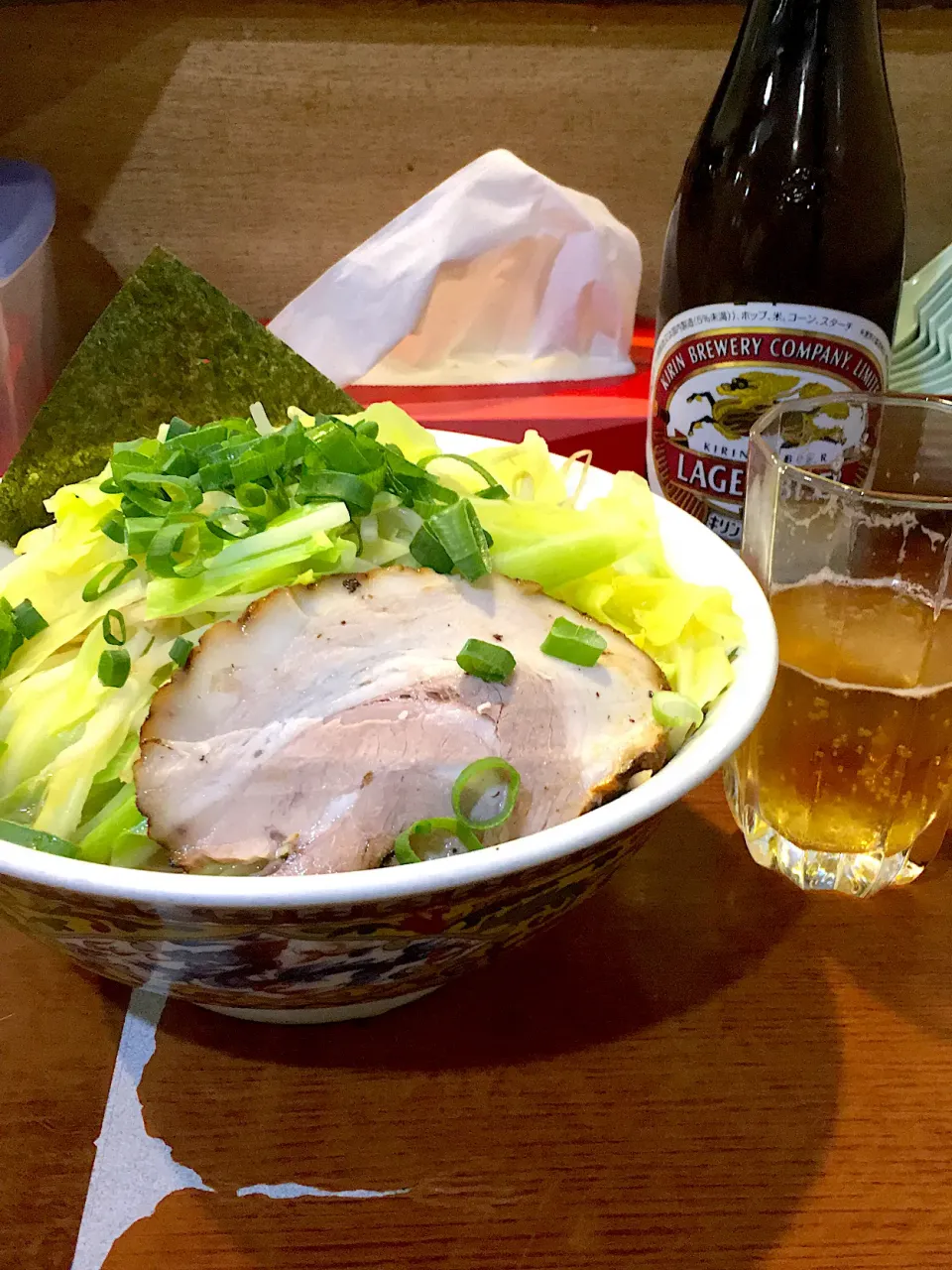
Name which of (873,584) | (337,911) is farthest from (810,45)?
(337,911)

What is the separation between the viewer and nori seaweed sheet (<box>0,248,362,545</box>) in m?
0.98

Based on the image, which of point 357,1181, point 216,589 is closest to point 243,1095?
point 357,1181

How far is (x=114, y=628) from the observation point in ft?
2.56

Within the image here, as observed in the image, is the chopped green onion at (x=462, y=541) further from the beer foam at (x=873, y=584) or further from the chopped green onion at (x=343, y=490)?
the beer foam at (x=873, y=584)

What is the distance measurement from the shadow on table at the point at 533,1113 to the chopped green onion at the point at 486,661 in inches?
10.2

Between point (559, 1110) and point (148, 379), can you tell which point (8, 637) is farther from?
point (559, 1110)

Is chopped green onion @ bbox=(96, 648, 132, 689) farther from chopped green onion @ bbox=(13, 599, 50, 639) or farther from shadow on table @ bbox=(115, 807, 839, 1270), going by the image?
shadow on table @ bbox=(115, 807, 839, 1270)

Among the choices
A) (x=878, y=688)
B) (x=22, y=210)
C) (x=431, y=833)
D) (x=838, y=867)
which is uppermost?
(x=22, y=210)

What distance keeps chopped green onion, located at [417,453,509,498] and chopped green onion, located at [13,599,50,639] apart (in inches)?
14.1

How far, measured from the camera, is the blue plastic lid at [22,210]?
4.71 feet

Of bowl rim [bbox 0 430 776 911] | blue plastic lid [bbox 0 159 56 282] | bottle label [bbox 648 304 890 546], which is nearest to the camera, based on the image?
bowl rim [bbox 0 430 776 911]

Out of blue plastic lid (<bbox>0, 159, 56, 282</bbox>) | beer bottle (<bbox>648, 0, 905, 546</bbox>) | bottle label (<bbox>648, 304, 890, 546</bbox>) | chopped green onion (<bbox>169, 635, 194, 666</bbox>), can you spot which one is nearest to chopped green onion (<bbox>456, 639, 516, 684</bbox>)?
chopped green onion (<bbox>169, 635, 194, 666</bbox>)

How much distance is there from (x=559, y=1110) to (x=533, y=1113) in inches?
0.8

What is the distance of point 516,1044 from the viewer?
2.42 ft
